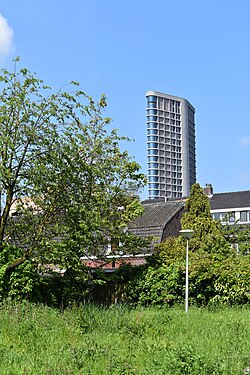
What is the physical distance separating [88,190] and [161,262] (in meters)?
4.42

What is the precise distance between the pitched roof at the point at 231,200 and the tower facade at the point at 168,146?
7175 cm

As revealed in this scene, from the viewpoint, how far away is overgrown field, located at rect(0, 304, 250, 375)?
25.6 feet

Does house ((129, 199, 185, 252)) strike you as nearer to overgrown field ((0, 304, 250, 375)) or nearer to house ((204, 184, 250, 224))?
overgrown field ((0, 304, 250, 375))

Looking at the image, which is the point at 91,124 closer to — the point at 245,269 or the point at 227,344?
the point at 245,269

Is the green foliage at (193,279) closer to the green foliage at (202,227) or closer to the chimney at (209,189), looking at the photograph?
the green foliage at (202,227)

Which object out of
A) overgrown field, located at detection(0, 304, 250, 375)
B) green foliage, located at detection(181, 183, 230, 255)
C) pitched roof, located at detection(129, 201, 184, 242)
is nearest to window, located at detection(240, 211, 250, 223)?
pitched roof, located at detection(129, 201, 184, 242)

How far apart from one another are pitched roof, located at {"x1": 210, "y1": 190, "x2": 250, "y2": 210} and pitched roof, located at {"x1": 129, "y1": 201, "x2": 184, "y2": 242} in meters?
30.3

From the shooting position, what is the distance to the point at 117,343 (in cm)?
1012

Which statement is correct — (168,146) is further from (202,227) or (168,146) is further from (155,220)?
(202,227)

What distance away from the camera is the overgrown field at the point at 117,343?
7801 millimetres

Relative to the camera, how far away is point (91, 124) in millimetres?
22266

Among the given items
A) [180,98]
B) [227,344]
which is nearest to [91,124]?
[227,344]

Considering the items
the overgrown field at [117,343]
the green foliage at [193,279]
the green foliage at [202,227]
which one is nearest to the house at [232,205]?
the green foliage at [202,227]

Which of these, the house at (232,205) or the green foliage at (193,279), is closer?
the green foliage at (193,279)
